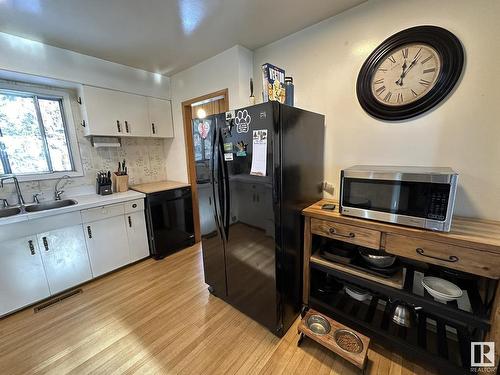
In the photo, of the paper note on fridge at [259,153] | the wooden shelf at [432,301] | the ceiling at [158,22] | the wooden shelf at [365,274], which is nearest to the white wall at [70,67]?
the ceiling at [158,22]

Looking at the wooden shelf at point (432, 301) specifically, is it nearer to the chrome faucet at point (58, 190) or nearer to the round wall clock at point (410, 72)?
the round wall clock at point (410, 72)

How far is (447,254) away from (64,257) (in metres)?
3.07

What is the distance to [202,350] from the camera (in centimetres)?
147

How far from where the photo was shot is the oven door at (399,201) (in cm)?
107

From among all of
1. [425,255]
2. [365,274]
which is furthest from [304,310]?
[425,255]

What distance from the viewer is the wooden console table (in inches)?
39.3

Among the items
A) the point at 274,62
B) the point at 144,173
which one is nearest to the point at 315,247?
the point at 274,62

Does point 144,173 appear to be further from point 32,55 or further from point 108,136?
point 32,55

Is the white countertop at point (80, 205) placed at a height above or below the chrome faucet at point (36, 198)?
below

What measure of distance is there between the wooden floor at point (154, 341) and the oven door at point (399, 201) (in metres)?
0.99

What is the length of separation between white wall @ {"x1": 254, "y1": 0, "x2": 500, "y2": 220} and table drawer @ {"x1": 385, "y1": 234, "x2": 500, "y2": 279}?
0.52 m

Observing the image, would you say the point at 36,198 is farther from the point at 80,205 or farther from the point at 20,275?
the point at 20,275

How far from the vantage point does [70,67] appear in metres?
2.18

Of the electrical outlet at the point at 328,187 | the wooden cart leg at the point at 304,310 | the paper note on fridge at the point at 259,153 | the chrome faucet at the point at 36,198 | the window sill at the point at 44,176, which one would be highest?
the paper note on fridge at the point at 259,153
